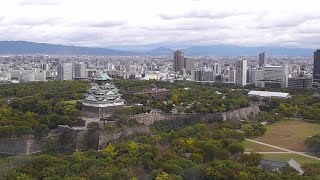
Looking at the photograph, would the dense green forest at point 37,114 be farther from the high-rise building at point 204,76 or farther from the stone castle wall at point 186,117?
the high-rise building at point 204,76

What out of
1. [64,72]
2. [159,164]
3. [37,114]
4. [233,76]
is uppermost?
[64,72]

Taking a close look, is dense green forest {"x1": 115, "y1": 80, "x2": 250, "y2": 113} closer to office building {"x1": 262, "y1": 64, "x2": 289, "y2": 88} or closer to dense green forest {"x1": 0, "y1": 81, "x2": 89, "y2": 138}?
dense green forest {"x1": 0, "y1": 81, "x2": 89, "y2": 138}

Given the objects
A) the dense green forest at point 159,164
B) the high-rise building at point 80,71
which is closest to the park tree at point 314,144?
the dense green forest at point 159,164

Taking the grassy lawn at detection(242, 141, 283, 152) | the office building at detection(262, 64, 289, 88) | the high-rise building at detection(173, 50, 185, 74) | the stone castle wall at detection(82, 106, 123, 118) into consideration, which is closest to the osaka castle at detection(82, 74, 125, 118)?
the stone castle wall at detection(82, 106, 123, 118)

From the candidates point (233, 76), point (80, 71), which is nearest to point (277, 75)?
point (233, 76)

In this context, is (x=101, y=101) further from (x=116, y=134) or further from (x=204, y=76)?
(x=204, y=76)

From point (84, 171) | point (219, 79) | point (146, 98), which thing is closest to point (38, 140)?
point (84, 171)
